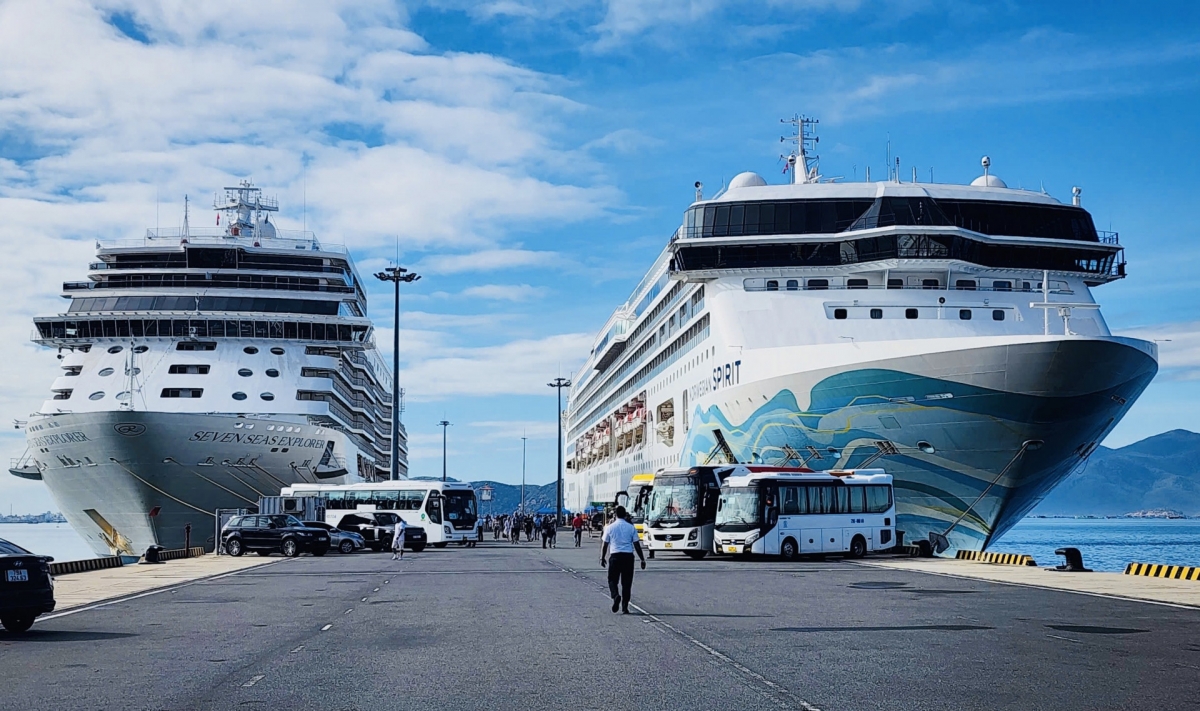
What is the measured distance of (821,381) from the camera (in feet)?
111

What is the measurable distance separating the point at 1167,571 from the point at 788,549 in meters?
11.2

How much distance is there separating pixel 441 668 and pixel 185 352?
46.5 m

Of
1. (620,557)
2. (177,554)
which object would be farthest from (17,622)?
(177,554)

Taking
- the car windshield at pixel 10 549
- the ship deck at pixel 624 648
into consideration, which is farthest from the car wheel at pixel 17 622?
the car windshield at pixel 10 549

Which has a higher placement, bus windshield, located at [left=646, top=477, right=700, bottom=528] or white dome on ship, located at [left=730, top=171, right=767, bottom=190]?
white dome on ship, located at [left=730, top=171, right=767, bottom=190]

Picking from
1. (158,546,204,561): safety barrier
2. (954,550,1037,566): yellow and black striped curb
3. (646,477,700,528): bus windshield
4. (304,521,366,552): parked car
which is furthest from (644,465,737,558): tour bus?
(158,546,204,561): safety barrier

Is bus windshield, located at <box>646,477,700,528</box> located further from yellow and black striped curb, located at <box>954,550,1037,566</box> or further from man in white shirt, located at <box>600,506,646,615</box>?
man in white shirt, located at <box>600,506,646,615</box>

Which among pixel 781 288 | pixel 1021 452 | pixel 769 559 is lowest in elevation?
pixel 769 559

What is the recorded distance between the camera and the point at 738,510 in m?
32.8

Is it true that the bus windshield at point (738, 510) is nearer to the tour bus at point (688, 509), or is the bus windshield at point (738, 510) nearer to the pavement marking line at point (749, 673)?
the tour bus at point (688, 509)

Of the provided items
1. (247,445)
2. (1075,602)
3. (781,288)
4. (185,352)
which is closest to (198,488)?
(247,445)

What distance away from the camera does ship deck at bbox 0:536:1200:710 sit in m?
9.18

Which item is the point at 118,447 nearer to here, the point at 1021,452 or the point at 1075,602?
the point at 1021,452

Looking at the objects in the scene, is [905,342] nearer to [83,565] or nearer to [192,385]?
[83,565]
